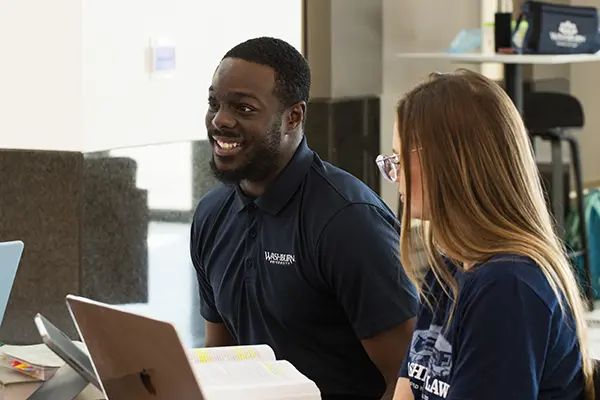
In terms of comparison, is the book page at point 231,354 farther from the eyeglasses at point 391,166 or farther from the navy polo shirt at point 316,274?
the eyeglasses at point 391,166

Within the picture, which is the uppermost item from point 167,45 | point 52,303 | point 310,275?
point 167,45

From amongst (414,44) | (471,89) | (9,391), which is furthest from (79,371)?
(414,44)

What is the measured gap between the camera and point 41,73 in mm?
2793

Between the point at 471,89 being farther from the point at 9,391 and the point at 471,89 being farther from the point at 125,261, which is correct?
the point at 125,261

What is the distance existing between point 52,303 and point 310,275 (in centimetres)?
106

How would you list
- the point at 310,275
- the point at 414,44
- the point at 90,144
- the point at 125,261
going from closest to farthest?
the point at 310,275 < the point at 90,144 < the point at 125,261 < the point at 414,44

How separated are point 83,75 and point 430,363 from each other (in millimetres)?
1506

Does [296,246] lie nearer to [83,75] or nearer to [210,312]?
[210,312]

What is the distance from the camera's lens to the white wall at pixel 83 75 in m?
2.77

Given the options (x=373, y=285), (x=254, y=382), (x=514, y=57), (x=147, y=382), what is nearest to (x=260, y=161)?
(x=373, y=285)

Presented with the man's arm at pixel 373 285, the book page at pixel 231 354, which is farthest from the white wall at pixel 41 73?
the book page at pixel 231 354

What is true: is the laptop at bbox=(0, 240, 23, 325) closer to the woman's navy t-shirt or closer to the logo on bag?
the woman's navy t-shirt

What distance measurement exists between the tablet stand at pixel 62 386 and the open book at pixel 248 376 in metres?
0.28

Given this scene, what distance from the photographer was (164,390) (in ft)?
4.92
